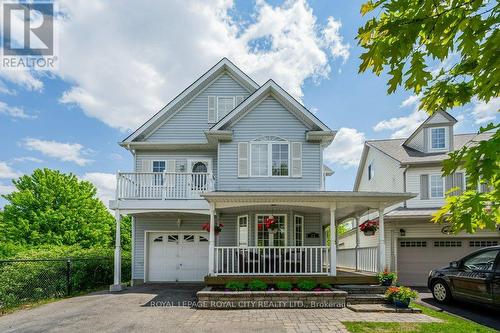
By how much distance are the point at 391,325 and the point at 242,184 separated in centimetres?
750

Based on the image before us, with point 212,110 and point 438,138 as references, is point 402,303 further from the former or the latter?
point 438,138

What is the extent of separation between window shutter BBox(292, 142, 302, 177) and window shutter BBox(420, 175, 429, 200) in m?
6.64

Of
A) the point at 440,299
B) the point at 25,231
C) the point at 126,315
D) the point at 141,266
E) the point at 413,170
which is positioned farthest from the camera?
the point at 25,231

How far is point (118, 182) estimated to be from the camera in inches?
508

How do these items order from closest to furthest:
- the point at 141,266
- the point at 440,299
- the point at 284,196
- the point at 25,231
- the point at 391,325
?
the point at 391,325 < the point at 440,299 < the point at 284,196 < the point at 141,266 < the point at 25,231

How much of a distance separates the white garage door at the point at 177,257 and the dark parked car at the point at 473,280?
8.76m

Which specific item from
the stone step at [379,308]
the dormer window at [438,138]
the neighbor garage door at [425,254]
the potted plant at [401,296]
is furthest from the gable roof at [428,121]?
the stone step at [379,308]

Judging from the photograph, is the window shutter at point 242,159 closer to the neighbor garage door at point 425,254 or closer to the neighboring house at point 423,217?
the neighboring house at point 423,217

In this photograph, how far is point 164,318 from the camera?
8.02 meters

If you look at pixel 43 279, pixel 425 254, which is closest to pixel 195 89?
pixel 43 279

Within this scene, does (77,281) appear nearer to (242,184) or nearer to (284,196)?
(242,184)

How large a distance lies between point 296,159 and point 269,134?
149 cm

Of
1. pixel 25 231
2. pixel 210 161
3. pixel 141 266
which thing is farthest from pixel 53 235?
pixel 210 161

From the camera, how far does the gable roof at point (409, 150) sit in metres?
16.1
